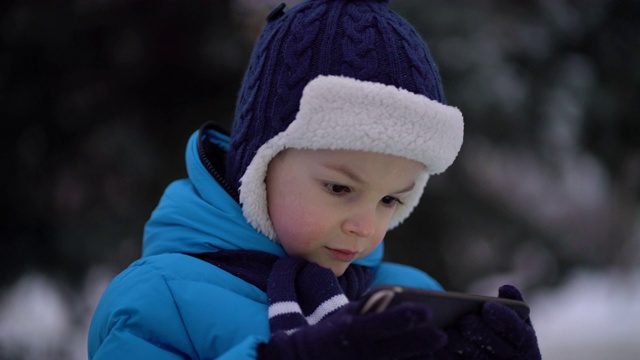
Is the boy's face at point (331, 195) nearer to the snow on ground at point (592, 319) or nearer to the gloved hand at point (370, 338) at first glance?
the gloved hand at point (370, 338)

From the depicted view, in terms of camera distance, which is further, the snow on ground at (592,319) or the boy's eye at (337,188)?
the snow on ground at (592,319)

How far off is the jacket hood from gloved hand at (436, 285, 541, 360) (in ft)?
1.32

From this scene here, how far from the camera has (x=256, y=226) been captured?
1439mm

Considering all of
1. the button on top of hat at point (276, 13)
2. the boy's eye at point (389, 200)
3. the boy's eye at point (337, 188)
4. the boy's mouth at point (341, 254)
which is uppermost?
the button on top of hat at point (276, 13)

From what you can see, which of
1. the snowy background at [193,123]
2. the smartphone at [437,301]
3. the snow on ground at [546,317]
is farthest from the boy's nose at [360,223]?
the snow on ground at [546,317]

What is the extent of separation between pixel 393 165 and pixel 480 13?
1.68 metres

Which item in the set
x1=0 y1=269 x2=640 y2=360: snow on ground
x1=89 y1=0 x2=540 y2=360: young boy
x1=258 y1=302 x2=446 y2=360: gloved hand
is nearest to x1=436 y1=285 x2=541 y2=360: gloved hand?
x1=89 y1=0 x2=540 y2=360: young boy

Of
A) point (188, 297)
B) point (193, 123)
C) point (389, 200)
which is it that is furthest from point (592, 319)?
point (188, 297)

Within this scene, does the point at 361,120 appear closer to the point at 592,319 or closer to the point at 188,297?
the point at 188,297

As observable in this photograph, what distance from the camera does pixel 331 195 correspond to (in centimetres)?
137

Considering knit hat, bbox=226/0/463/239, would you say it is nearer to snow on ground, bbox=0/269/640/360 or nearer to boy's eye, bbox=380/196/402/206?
boy's eye, bbox=380/196/402/206

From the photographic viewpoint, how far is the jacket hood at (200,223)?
1444mm

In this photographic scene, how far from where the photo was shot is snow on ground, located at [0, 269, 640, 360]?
269 centimetres

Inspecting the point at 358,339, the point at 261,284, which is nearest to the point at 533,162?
the point at 261,284
